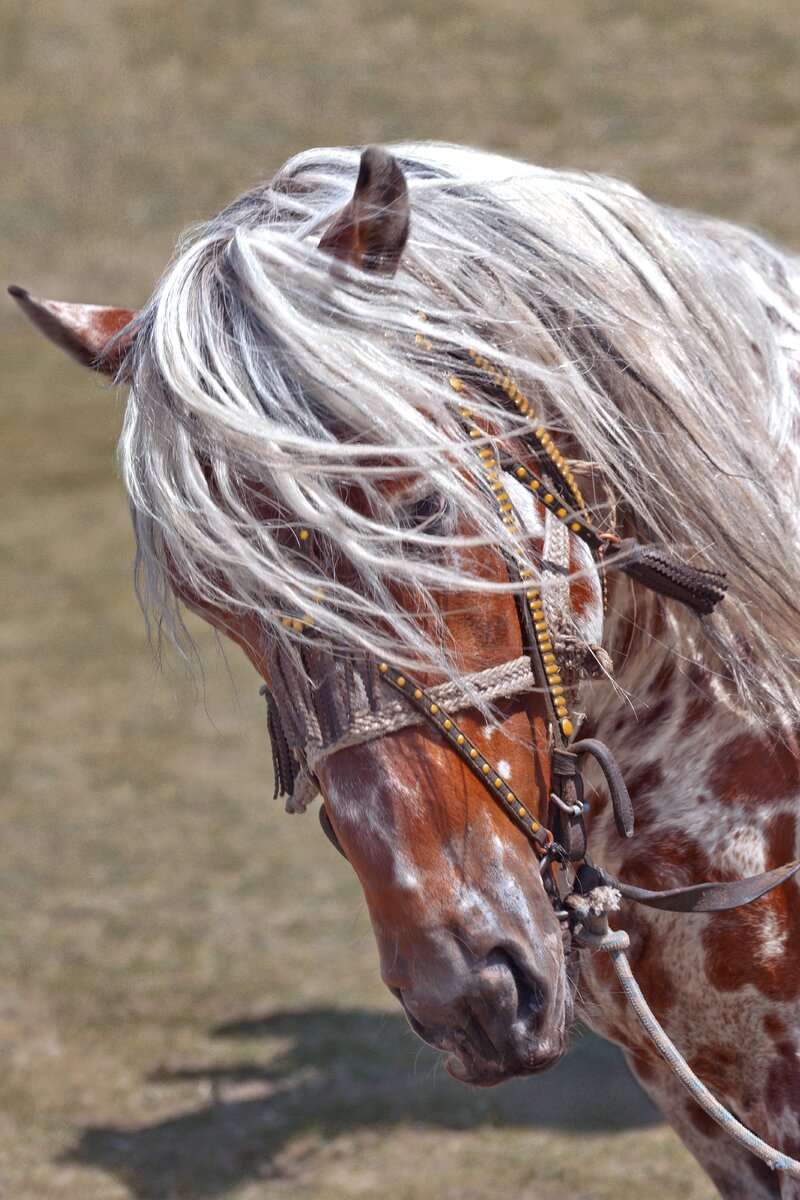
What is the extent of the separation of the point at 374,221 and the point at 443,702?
1.64 feet

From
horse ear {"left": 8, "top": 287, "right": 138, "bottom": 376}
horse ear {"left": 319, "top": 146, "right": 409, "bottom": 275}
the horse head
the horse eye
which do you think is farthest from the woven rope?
horse ear {"left": 8, "top": 287, "right": 138, "bottom": 376}

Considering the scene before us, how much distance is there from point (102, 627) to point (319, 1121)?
5.09 meters

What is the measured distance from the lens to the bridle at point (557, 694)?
1297 mm

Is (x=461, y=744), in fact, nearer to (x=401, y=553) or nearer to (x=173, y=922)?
(x=401, y=553)

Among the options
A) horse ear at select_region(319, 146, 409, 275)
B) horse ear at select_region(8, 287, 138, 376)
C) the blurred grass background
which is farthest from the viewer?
the blurred grass background

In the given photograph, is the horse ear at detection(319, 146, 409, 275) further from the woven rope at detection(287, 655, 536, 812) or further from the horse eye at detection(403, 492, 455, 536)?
the woven rope at detection(287, 655, 536, 812)

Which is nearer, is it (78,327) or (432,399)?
(432,399)

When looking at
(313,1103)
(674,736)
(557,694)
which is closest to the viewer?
(557,694)

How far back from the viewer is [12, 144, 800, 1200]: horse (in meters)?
1.27

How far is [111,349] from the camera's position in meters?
1.54

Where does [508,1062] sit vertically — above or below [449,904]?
below

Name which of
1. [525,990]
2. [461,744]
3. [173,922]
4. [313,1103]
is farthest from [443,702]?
[173,922]

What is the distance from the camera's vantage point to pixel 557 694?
4.48ft

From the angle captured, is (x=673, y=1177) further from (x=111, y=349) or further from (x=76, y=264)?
(x=76, y=264)
